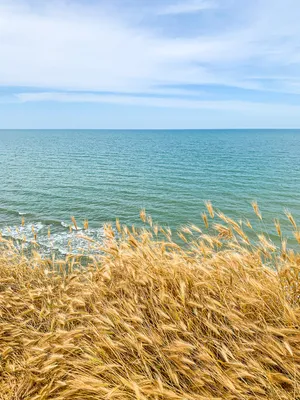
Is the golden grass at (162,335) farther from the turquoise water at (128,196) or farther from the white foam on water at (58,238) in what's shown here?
the turquoise water at (128,196)

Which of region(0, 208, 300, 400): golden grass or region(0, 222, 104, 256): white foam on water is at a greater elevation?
region(0, 208, 300, 400): golden grass

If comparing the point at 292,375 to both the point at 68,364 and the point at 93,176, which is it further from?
the point at 93,176

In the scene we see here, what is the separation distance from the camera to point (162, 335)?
100 inches

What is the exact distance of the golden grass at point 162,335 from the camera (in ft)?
6.98

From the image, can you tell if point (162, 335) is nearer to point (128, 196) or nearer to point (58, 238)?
point (58, 238)

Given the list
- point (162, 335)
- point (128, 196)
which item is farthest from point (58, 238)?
point (162, 335)

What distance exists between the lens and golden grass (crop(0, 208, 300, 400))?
2129 mm

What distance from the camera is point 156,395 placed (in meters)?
2.02

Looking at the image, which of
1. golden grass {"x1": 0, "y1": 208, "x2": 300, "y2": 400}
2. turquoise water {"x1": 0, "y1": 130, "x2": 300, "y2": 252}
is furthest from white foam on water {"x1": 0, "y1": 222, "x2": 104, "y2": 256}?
golden grass {"x1": 0, "y1": 208, "x2": 300, "y2": 400}

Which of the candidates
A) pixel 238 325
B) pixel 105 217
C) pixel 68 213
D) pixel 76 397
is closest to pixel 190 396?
pixel 238 325

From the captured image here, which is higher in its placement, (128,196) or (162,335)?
(162,335)

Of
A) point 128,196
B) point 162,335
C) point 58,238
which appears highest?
point 162,335

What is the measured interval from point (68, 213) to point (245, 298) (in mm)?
18880

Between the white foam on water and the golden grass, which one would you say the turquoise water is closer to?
the white foam on water
